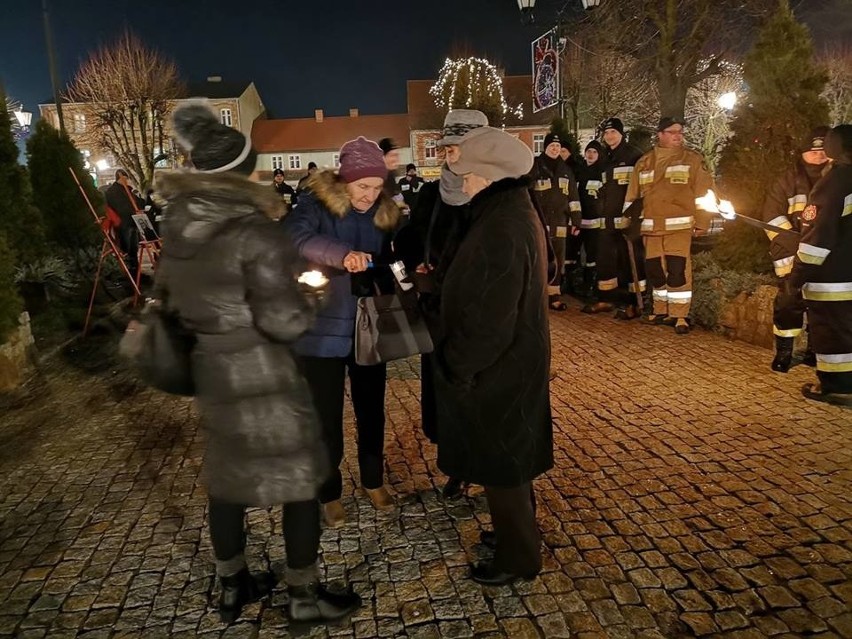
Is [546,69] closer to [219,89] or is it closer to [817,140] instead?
[817,140]

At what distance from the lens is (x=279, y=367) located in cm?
254

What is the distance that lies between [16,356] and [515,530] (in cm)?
589

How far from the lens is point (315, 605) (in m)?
2.94

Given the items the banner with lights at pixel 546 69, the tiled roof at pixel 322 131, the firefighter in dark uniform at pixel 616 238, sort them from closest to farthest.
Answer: the firefighter in dark uniform at pixel 616 238
the banner with lights at pixel 546 69
the tiled roof at pixel 322 131

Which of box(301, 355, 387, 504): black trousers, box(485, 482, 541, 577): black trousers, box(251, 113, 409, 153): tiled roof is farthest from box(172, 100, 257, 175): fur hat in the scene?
box(251, 113, 409, 153): tiled roof

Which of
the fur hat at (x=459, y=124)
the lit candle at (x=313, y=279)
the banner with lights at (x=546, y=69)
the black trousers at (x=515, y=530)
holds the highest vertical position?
the banner with lights at (x=546, y=69)

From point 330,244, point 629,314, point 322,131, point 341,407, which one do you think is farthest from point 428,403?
point 322,131

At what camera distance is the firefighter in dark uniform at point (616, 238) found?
8125 mm

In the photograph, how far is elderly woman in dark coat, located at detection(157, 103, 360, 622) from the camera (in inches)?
92.7

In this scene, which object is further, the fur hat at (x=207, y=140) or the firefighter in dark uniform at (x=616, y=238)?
the firefighter in dark uniform at (x=616, y=238)

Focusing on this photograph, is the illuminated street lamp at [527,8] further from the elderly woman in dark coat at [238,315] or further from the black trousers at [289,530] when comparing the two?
the black trousers at [289,530]

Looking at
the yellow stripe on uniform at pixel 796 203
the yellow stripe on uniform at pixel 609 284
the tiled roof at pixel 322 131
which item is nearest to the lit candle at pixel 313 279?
the yellow stripe on uniform at pixel 796 203

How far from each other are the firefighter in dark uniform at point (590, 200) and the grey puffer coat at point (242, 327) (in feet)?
23.9

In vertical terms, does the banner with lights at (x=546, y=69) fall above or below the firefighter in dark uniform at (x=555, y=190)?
above
